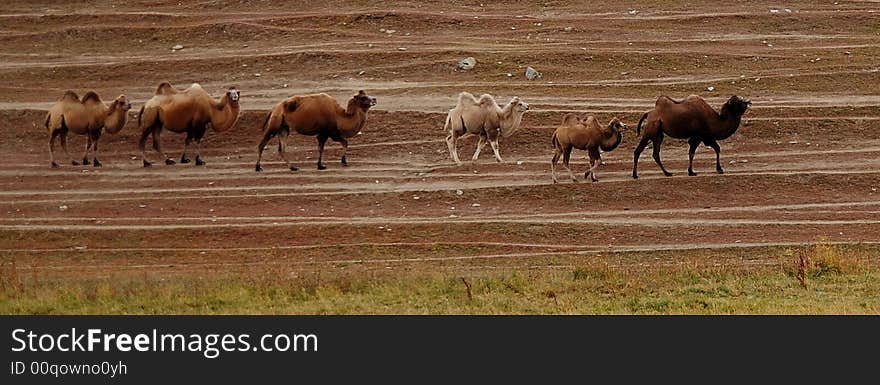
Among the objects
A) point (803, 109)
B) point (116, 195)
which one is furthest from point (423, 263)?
point (803, 109)

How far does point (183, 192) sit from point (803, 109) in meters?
11.2

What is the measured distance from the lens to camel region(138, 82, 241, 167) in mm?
24047

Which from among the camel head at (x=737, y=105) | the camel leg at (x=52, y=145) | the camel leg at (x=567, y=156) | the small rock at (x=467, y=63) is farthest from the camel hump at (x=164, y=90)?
the camel head at (x=737, y=105)

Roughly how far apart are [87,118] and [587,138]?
27.3 feet

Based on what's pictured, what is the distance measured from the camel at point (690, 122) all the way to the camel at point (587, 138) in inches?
24.1

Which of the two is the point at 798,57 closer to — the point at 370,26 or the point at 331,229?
the point at 370,26

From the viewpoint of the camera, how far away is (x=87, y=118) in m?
24.4

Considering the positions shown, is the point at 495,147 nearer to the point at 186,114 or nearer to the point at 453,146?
the point at 453,146

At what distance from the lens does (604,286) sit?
1526 cm

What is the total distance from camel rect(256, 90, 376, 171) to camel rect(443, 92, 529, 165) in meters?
1.42

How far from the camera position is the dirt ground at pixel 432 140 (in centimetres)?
1958

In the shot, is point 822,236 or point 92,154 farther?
point 92,154

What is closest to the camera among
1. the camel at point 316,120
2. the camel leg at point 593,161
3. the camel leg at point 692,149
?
the camel leg at point 593,161

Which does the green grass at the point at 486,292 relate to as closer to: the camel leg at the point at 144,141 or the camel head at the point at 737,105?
the camel head at the point at 737,105
